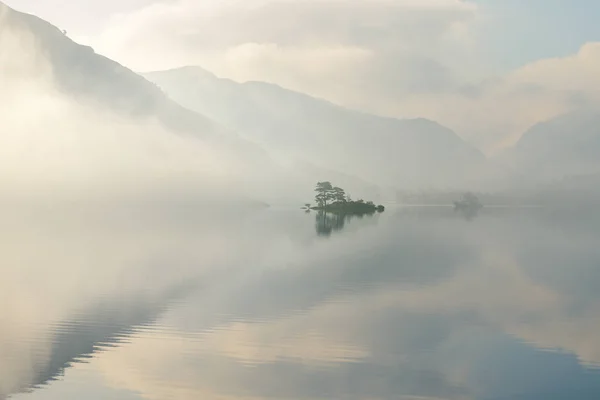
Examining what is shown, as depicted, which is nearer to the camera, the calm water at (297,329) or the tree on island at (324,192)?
the calm water at (297,329)

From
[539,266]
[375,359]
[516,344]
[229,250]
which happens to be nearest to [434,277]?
[539,266]

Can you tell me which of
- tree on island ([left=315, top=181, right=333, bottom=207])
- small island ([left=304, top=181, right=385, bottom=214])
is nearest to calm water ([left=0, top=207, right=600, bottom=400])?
small island ([left=304, top=181, right=385, bottom=214])

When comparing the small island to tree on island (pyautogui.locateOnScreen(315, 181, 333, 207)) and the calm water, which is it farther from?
the calm water

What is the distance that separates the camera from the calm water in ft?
63.9

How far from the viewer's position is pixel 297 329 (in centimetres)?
2659

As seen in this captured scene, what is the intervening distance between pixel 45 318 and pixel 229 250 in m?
33.7

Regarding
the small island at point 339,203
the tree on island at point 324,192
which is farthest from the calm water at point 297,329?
the tree on island at point 324,192

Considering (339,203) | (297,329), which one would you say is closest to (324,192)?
(339,203)

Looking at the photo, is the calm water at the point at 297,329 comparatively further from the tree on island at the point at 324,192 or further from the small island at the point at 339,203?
the tree on island at the point at 324,192

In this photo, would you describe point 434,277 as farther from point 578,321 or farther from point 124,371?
point 124,371

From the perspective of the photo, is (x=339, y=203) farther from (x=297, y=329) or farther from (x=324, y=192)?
(x=297, y=329)

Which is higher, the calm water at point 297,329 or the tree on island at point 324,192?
the tree on island at point 324,192

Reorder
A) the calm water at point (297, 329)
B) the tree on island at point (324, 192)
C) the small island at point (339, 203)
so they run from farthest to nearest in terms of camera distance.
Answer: the tree on island at point (324, 192)
the small island at point (339, 203)
the calm water at point (297, 329)

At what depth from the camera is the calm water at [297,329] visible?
63.9ft
